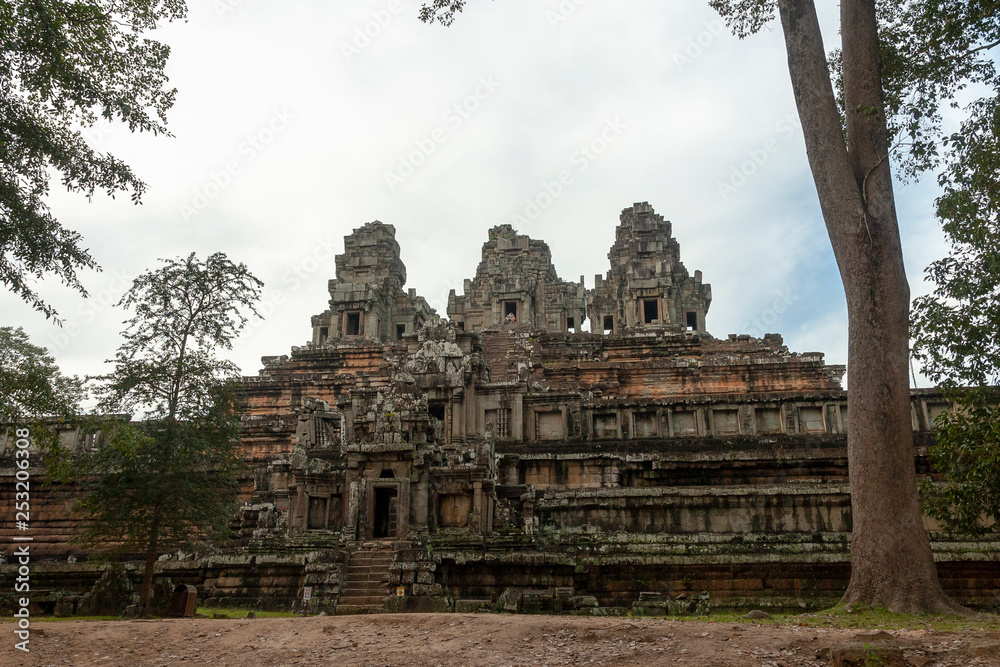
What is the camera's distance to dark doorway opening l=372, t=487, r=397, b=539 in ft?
63.8

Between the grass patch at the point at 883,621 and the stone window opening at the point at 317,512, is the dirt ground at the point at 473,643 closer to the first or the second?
the grass patch at the point at 883,621

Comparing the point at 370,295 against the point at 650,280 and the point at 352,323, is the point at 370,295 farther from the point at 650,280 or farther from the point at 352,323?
the point at 650,280

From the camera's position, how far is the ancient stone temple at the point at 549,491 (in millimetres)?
15430

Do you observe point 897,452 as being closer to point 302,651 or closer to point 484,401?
point 302,651

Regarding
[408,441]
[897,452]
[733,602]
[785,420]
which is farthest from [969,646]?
[785,420]

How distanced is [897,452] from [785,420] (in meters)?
13.0

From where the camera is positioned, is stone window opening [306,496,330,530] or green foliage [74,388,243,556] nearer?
green foliage [74,388,243,556]

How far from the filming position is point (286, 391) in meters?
34.5

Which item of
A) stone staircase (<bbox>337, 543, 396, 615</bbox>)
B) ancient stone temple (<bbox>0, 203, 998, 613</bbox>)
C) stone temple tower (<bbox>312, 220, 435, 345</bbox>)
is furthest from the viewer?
stone temple tower (<bbox>312, 220, 435, 345</bbox>)

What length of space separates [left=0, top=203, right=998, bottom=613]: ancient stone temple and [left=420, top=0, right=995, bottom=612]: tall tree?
3.55m

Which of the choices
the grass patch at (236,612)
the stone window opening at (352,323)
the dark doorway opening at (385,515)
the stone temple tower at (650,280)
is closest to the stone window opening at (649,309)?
the stone temple tower at (650,280)

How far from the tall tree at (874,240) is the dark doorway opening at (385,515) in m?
11.5

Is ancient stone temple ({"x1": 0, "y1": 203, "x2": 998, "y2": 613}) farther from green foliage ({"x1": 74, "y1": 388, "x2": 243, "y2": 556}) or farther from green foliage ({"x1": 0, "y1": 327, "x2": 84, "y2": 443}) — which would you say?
green foliage ({"x1": 0, "y1": 327, "x2": 84, "y2": 443})

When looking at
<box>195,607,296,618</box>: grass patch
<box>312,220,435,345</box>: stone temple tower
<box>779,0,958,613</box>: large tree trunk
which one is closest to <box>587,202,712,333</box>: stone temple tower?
<box>312,220,435,345</box>: stone temple tower
